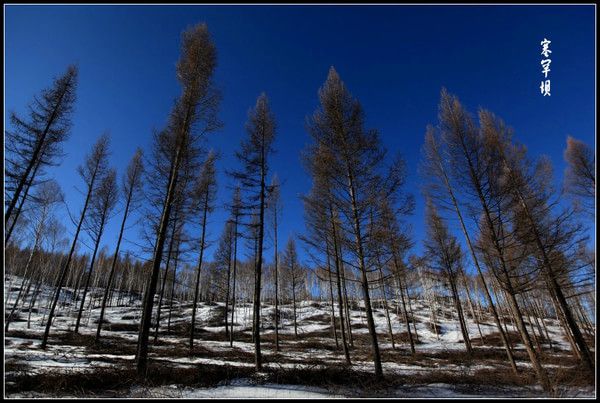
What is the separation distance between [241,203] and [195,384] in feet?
21.8

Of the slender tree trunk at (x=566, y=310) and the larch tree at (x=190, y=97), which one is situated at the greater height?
the larch tree at (x=190, y=97)

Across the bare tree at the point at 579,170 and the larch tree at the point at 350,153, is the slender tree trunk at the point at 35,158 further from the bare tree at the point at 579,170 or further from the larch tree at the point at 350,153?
the bare tree at the point at 579,170

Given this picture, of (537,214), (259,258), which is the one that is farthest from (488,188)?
(259,258)

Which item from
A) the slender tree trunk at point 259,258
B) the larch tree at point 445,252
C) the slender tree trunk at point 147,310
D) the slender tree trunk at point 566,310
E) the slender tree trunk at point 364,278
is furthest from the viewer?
the larch tree at point 445,252

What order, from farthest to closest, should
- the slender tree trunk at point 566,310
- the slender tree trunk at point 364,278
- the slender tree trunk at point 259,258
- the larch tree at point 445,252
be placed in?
the larch tree at point 445,252 < the slender tree trunk at point 259,258 < the slender tree trunk at point 566,310 < the slender tree trunk at point 364,278

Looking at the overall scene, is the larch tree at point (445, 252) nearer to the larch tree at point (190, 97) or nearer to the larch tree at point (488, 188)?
the larch tree at point (488, 188)

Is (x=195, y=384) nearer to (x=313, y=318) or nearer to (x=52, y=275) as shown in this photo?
(x=313, y=318)

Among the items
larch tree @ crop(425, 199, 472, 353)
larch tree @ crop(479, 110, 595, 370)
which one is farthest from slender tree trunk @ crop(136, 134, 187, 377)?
larch tree @ crop(425, 199, 472, 353)

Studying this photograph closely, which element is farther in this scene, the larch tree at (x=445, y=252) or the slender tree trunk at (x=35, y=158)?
the larch tree at (x=445, y=252)

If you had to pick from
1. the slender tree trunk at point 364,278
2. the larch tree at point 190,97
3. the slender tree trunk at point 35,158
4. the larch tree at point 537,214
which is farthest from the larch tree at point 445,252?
the slender tree trunk at point 35,158

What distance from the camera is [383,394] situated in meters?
5.86

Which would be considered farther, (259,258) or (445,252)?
(445,252)

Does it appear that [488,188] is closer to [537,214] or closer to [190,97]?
[537,214]

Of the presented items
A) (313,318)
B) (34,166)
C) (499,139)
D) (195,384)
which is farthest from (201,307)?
(499,139)
